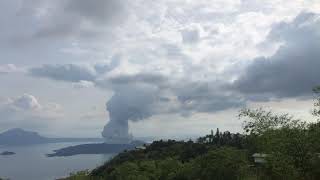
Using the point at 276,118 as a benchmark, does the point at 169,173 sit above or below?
below

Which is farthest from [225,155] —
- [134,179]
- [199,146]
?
[199,146]

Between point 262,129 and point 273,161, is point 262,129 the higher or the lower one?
the higher one

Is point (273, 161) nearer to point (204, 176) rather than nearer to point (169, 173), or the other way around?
point (204, 176)

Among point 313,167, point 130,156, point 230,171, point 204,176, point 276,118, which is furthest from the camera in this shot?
point 130,156

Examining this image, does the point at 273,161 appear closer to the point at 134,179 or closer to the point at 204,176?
the point at 204,176

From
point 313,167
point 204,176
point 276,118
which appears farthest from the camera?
point 204,176

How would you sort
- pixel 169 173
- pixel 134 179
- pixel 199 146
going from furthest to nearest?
1. pixel 199 146
2. pixel 169 173
3. pixel 134 179

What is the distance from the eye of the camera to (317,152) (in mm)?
30781

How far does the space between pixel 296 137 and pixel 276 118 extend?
19.4 ft

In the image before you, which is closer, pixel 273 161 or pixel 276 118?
pixel 273 161

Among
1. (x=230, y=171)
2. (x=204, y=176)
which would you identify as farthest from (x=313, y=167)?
(x=204, y=176)

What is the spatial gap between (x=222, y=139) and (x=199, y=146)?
22.4m

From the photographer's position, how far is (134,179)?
92062mm

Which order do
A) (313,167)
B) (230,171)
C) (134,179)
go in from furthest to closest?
(134,179) < (230,171) < (313,167)
